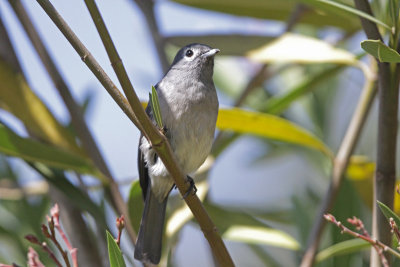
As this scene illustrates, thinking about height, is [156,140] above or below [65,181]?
above

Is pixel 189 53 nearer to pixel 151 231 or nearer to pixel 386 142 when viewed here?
pixel 151 231

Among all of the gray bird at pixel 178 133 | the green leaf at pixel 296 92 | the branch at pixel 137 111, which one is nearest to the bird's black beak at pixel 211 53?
the gray bird at pixel 178 133

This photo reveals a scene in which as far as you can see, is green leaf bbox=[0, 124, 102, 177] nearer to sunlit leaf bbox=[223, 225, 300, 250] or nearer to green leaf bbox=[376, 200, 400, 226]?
sunlit leaf bbox=[223, 225, 300, 250]

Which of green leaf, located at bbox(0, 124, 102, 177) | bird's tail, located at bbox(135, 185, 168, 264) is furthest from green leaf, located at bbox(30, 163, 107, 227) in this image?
bird's tail, located at bbox(135, 185, 168, 264)

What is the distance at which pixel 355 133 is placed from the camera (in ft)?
6.55

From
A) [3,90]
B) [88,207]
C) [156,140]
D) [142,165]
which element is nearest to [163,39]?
[142,165]

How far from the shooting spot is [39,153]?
6.44ft

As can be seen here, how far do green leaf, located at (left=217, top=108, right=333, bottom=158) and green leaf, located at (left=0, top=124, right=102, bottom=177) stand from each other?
0.48 metres

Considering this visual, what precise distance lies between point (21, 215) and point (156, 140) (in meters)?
1.33

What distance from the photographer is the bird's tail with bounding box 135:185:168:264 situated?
1.98 m

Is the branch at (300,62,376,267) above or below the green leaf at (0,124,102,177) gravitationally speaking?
below

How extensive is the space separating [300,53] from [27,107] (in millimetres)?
1003

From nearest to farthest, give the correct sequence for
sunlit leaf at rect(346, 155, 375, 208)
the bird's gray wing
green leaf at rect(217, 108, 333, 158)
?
green leaf at rect(217, 108, 333, 158) → the bird's gray wing → sunlit leaf at rect(346, 155, 375, 208)

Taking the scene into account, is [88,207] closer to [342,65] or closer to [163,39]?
[163,39]
